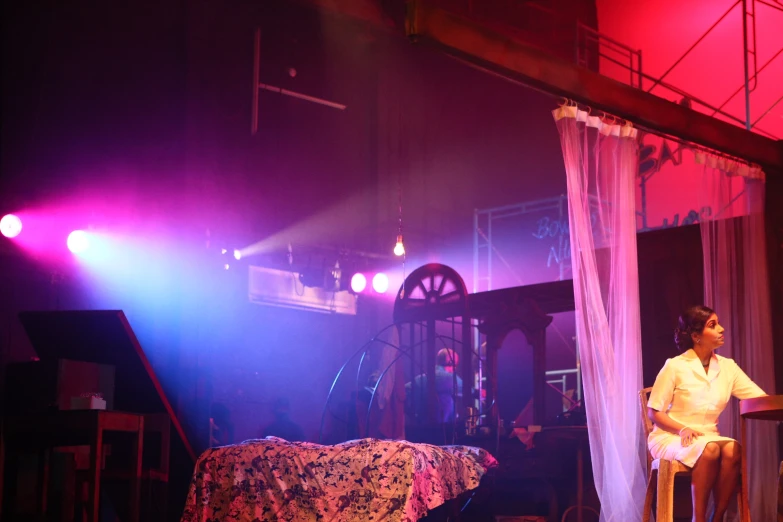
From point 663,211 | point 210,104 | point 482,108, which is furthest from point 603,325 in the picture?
point 482,108

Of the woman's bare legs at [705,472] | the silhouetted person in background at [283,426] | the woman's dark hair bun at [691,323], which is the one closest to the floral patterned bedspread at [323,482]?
the woman's bare legs at [705,472]

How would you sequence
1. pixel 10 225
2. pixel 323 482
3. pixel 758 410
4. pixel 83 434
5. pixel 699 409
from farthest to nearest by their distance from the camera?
pixel 10 225, pixel 323 482, pixel 83 434, pixel 699 409, pixel 758 410

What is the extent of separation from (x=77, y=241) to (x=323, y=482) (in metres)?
5.29

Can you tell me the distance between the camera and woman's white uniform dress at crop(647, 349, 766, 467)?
491cm

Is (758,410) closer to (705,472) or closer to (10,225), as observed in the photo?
(705,472)

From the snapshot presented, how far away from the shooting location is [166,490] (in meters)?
5.80

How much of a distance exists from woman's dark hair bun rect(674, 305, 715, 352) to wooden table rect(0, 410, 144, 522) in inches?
133

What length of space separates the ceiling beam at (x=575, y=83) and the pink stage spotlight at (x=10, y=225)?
587 centimetres

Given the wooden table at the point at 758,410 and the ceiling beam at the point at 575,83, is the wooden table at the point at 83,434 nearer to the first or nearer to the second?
the ceiling beam at the point at 575,83

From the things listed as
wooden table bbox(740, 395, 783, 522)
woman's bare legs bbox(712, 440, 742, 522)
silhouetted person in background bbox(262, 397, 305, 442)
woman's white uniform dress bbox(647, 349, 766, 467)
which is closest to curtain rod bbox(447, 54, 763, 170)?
woman's white uniform dress bbox(647, 349, 766, 467)

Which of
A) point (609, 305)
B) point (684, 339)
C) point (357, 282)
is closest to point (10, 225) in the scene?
point (357, 282)

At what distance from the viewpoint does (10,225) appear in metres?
9.20

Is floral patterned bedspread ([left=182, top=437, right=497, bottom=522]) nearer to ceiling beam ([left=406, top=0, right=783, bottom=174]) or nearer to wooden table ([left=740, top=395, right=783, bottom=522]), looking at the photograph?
wooden table ([left=740, top=395, right=783, bottom=522])

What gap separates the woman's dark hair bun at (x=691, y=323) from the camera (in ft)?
16.5
